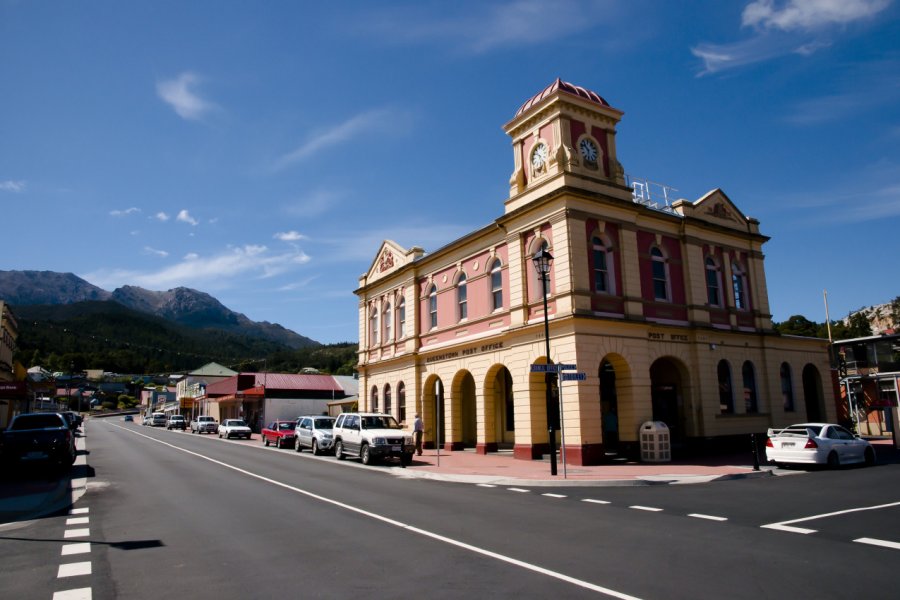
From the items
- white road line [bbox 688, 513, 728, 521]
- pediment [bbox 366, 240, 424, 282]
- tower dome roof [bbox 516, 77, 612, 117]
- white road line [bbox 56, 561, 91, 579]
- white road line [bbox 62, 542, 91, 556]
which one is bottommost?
white road line [bbox 688, 513, 728, 521]

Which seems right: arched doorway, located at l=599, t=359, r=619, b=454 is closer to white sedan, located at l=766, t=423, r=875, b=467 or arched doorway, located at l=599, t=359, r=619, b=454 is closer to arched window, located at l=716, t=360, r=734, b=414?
arched window, located at l=716, t=360, r=734, b=414

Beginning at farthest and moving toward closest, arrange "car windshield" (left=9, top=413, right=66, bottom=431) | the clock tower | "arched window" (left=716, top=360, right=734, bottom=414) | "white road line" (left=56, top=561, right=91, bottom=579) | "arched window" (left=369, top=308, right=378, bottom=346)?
"arched window" (left=369, top=308, right=378, bottom=346) → "arched window" (left=716, top=360, right=734, bottom=414) → the clock tower → "car windshield" (left=9, top=413, right=66, bottom=431) → "white road line" (left=56, top=561, right=91, bottom=579)

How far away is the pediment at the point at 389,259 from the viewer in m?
33.2

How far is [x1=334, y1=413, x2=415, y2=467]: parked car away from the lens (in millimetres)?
22109

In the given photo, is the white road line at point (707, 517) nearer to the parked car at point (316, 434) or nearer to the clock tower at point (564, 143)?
the clock tower at point (564, 143)

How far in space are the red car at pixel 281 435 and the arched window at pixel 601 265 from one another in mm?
19233

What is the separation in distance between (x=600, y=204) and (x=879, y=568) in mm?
17761

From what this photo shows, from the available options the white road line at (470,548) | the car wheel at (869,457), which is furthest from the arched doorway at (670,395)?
the white road line at (470,548)

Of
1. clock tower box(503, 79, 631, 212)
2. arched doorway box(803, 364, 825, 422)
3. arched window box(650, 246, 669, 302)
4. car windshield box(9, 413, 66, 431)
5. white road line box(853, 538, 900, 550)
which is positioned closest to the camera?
white road line box(853, 538, 900, 550)

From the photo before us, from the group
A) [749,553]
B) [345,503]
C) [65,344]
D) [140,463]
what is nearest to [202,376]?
[65,344]

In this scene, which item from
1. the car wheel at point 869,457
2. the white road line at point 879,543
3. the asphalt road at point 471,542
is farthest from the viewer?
the car wheel at point 869,457

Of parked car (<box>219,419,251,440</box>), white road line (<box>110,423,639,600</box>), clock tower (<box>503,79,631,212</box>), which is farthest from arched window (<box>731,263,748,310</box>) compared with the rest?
parked car (<box>219,419,251,440</box>)

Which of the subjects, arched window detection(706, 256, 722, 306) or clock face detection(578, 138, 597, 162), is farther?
arched window detection(706, 256, 722, 306)

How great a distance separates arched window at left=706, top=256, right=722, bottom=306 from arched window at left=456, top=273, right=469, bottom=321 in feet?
36.6
